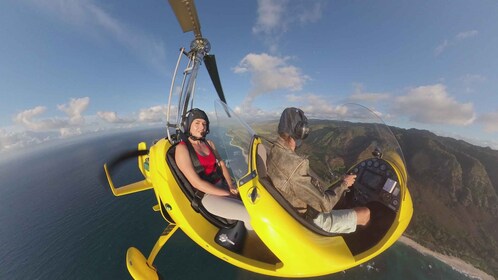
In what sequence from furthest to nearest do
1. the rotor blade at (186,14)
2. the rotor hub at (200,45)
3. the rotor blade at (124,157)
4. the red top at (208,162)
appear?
the rotor blade at (124,157), the rotor hub at (200,45), the red top at (208,162), the rotor blade at (186,14)

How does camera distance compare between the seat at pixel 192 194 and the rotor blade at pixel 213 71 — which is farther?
the rotor blade at pixel 213 71

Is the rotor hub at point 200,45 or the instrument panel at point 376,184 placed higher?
the rotor hub at point 200,45

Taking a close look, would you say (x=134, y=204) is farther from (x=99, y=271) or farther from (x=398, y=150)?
(x=398, y=150)

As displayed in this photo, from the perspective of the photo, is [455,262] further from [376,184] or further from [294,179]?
[294,179]

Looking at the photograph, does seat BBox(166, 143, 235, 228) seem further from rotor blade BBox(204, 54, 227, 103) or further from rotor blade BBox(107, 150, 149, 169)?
rotor blade BBox(204, 54, 227, 103)

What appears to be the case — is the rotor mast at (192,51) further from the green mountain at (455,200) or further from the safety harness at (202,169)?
the green mountain at (455,200)

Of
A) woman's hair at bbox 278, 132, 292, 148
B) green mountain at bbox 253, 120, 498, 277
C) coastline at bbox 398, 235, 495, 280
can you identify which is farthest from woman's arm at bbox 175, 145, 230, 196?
coastline at bbox 398, 235, 495, 280

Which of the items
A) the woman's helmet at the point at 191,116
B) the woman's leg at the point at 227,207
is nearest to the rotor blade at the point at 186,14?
the woman's helmet at the point at 191,116

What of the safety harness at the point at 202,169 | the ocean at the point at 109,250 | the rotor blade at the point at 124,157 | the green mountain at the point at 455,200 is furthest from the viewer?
the green mountain at the point at 455,200
